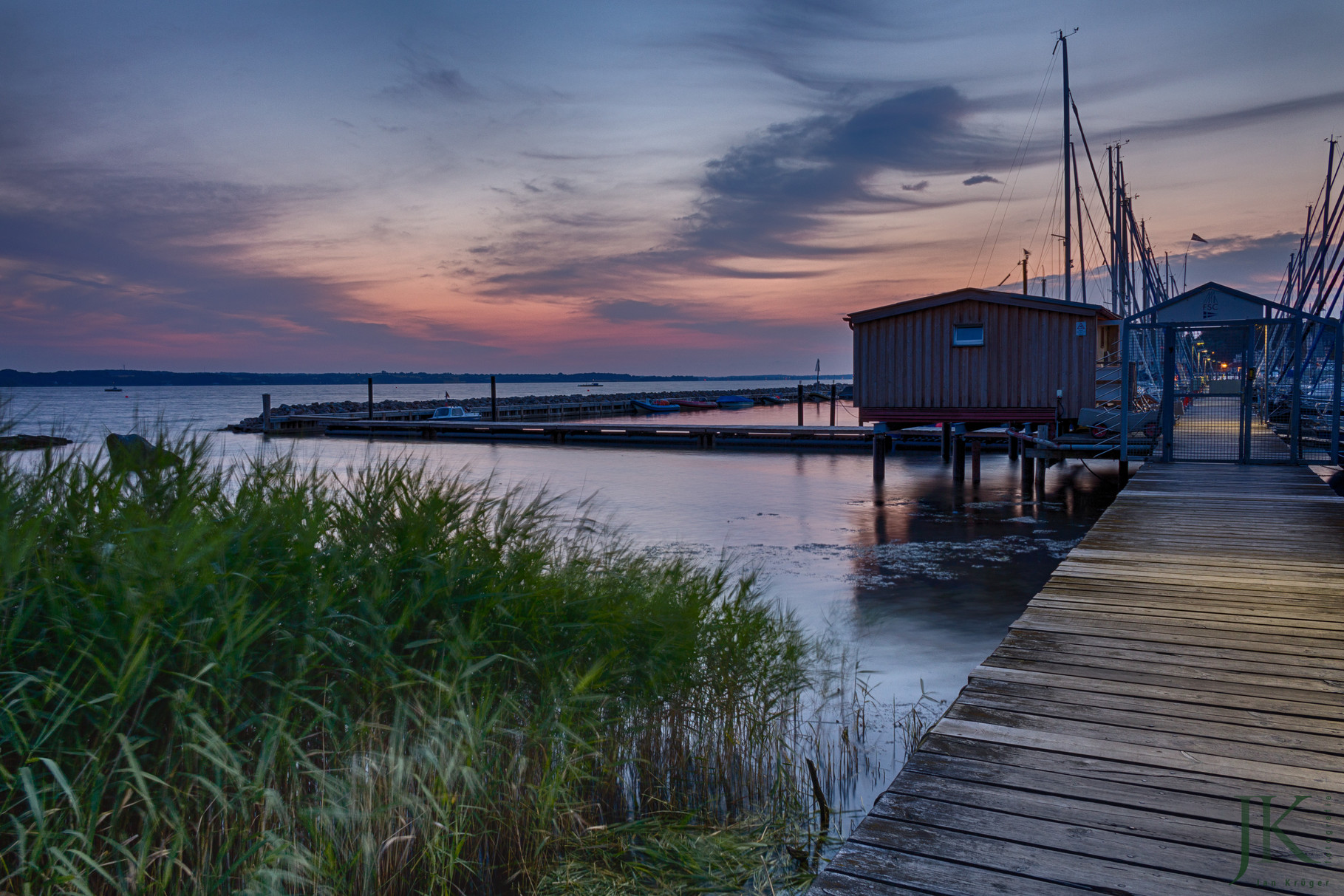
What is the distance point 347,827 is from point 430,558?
1436 millimetres

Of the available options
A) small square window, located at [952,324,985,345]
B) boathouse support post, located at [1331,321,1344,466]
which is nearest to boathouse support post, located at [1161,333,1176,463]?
boathouse support post, located at [1331,321,1344,466]

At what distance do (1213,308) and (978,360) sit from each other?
756 centimetres

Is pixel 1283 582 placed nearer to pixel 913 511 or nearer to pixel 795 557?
pixel 795 557

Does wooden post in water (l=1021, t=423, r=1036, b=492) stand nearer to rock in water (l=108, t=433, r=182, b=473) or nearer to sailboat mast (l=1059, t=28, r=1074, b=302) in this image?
sailboat mast (l=1059, t=28, r=1074, b=302)

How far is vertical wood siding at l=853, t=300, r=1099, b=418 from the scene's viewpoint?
20.9 m

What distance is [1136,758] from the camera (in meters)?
3.47

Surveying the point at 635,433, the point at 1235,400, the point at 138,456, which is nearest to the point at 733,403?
the point at 635,433

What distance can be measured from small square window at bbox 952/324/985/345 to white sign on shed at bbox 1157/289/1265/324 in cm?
682

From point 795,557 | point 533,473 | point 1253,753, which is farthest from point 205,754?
point 533,473

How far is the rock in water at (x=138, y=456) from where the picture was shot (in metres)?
4.98

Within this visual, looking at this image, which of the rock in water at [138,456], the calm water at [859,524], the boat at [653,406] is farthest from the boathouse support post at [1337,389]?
the boat at [653,406]

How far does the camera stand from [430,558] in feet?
15.6

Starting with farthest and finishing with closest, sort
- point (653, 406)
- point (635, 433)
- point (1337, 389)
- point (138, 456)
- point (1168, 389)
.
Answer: point (653, 406) < point (635, 433) < point (1168, 389) < point (1337, 389) < point (138, 456)

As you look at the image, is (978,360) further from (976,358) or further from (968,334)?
(968,334)
